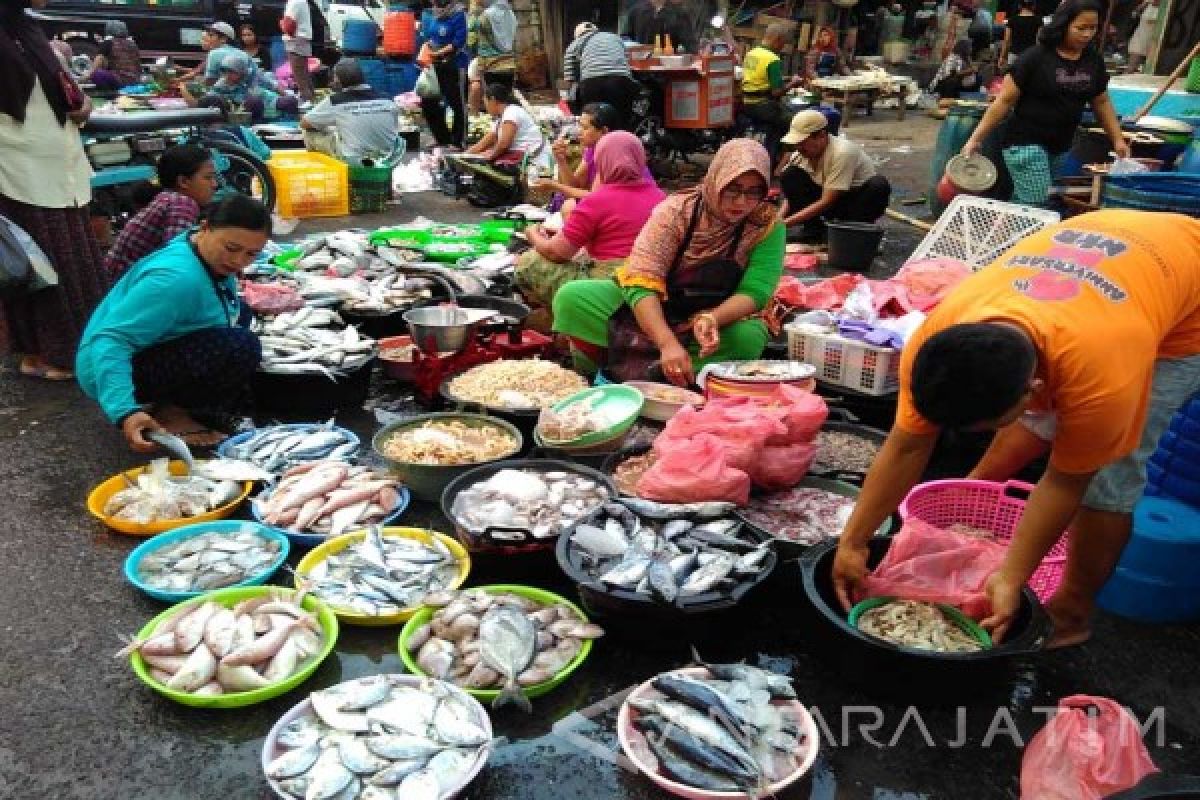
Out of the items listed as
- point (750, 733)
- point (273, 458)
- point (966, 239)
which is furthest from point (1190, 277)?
point (273, 458)

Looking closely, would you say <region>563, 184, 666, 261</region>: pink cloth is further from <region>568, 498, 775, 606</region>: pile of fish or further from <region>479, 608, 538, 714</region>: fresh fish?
<region>479, 608, 538, 714</region>: fresh fish

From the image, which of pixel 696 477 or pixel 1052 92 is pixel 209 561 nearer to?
pixel 696 477

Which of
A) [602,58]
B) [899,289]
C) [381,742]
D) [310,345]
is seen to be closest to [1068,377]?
[381,742]

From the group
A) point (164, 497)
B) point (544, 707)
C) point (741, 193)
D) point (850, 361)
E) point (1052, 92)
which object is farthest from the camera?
point (1052, 92)

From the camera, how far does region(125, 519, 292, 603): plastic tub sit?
9.49 feet

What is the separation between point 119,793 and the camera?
2.26 metres

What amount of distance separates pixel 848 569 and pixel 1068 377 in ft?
2.86

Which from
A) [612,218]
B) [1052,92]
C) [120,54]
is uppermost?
[120,54]

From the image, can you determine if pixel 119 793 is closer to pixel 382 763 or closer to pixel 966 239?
pixel 382 763

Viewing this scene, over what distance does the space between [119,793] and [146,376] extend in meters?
2.08

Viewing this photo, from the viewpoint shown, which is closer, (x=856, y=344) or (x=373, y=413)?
(x=856, y=344)

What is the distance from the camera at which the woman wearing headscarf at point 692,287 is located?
13.3ft

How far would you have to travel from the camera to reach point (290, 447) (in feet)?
12.6

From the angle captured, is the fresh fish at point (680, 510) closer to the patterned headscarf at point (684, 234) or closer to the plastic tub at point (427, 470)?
the plastic tub at point (427, 470)
